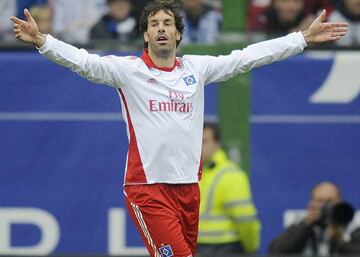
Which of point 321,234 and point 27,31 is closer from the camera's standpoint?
point 27,31

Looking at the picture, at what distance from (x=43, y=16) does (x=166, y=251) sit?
3757 mm

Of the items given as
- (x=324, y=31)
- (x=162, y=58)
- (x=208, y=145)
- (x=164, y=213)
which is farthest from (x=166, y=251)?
(x=208, y=145)

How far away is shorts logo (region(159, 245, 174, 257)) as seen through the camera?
6.46 m

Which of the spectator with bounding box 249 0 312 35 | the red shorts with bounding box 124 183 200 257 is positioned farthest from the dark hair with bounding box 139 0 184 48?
the spectator with bounding box 249 0 312 35

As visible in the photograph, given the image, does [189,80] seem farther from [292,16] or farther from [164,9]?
[292,16]

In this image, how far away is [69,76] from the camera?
9.75 m

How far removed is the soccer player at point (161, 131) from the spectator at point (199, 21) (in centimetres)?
311

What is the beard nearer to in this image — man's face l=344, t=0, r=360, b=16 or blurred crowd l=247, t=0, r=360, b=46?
blurred crowd l=247, t=0, r=360, b=46

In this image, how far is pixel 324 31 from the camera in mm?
6820

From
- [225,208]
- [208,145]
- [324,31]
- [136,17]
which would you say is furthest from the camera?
[136,17]

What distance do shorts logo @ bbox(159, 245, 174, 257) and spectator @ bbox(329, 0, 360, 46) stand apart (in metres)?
3.69

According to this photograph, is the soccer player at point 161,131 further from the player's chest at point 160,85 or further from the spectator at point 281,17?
the spectator at point 281,17

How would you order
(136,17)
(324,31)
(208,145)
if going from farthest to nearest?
(136,17)
(208,145)
(324,31)

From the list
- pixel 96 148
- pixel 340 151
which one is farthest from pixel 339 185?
pixel 96 148
